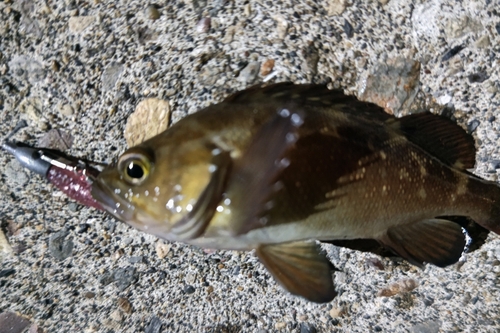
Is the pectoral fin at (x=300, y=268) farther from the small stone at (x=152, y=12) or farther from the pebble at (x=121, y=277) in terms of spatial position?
the small stone at (x=152, y=12)

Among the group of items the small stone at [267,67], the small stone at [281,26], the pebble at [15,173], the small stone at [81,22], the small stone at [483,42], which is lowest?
the pebble at [15,173]

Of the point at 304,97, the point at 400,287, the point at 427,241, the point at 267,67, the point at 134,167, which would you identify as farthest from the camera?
the point at 400,287

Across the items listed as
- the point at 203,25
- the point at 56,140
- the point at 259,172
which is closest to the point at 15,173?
the point at 56,140

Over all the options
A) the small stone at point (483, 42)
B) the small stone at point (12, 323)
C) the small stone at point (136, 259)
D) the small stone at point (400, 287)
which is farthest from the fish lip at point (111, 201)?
the small stone at point (483, 42)

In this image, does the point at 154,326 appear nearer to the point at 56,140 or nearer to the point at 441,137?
the point at 56,140

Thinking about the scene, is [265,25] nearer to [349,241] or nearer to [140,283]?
[349,241]

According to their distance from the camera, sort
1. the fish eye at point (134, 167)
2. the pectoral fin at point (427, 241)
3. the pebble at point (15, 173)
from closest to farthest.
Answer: the fish eye at point (134, 167), the pectoral fin at point (427, 241), the pebble at point (15, 173)
